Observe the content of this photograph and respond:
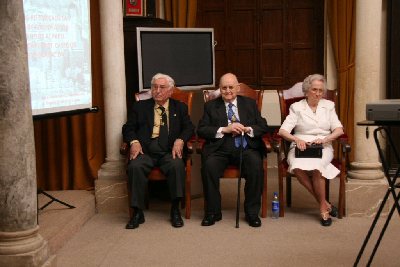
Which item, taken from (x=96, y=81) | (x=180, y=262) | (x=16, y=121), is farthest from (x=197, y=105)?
(x=16, y=121)

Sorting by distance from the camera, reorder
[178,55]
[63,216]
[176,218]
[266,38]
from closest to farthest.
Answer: [63,216], [176,218], [178,55], [266,38]

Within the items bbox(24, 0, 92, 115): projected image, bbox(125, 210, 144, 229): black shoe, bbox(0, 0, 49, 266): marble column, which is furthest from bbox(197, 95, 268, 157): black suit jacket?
bbox(0, 0, 49, 266): marble column

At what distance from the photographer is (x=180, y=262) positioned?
3.62m

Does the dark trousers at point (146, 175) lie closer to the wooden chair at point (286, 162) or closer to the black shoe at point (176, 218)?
the black shoe at point (176, 218)

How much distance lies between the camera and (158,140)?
467cm

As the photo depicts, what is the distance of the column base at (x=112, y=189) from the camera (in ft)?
16.0

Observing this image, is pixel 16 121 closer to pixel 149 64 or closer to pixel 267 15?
pixel 149 64

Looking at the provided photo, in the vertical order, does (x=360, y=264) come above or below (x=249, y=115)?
below

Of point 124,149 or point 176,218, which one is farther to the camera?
point 124,149

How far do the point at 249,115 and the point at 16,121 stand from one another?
84.3 inches

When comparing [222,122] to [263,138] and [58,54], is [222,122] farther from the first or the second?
[58,54]

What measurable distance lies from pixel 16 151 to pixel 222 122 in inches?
77.8

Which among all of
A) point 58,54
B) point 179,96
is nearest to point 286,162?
point 179,96

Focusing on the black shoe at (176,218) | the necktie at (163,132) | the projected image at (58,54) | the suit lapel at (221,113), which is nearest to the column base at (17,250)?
the projected image at (58,54)
